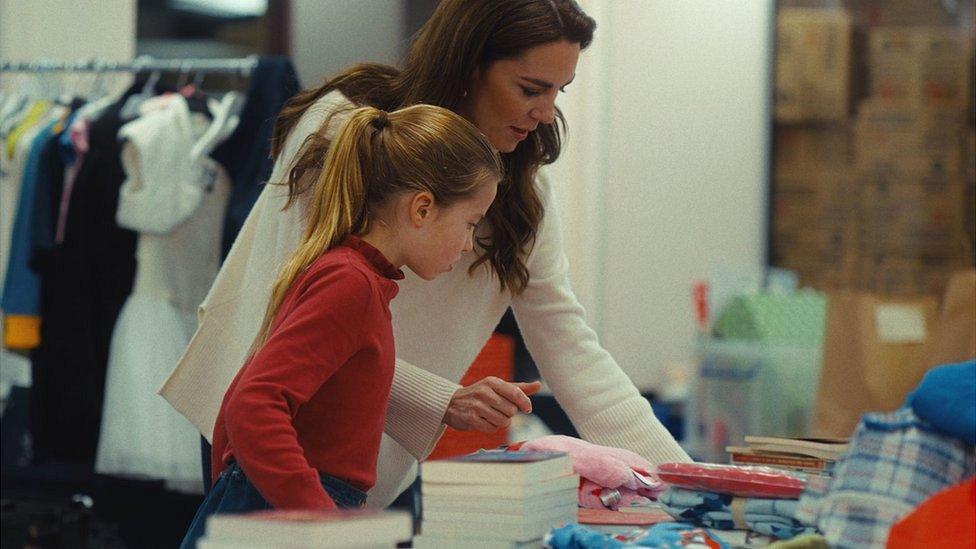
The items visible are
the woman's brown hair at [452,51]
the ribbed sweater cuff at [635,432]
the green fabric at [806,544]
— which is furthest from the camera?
the ribbed sweater cuff at [635,432]

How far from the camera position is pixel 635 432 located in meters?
Answer: 2.01

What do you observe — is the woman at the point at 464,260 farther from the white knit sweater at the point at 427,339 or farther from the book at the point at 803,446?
the book at the point at 803,446

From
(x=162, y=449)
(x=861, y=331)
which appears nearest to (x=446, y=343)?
(x=162, y=449)

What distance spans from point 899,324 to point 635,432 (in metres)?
2.60

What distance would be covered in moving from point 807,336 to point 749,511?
3173 millimetres

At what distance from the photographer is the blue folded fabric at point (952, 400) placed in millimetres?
1209

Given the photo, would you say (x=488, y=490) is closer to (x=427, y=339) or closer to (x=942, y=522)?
(x=942, y=522)

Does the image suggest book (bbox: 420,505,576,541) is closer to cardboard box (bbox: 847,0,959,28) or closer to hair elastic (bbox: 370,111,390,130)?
hair elastic (bbox: 370,111,390,130)

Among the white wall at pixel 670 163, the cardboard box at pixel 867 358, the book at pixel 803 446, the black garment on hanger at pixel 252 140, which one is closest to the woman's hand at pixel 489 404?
the book at pixel 803 446

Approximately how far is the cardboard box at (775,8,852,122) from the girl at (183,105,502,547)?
354 centimetres

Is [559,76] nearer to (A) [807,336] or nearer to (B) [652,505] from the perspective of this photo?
(B) [652,505]

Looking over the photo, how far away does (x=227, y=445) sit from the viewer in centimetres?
153

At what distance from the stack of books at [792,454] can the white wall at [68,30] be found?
324 cm

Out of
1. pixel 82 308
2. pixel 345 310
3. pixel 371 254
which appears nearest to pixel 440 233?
pixel 371 254
